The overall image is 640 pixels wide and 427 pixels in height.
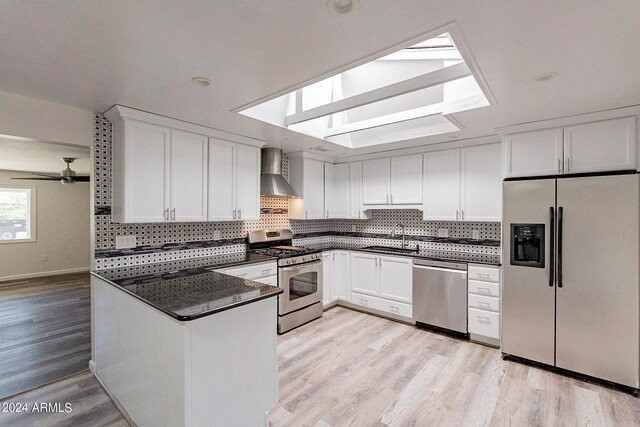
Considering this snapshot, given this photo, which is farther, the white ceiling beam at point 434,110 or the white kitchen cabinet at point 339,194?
the white kitchen cabinet at point 339,194

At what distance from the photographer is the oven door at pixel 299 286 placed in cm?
346

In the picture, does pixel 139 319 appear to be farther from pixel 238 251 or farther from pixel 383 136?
pixel 383 136

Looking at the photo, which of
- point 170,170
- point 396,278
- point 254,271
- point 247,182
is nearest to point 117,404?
point 254,271

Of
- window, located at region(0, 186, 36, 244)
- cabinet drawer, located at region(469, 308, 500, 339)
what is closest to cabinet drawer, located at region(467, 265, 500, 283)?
cabinet drawer, located at region(469, 308, 500, 339)

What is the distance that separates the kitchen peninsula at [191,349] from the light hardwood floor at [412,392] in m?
0.33

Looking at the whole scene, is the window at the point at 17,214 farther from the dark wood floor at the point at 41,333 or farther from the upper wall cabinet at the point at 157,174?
the upper wall cabinet at the point at 157,174

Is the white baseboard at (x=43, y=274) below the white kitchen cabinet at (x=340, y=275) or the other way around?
below

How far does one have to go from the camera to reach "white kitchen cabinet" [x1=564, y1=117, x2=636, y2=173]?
94.9 inches

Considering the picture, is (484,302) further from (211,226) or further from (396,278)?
(211,226)

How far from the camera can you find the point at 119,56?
64.9 inches

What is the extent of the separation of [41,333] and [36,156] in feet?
9.06

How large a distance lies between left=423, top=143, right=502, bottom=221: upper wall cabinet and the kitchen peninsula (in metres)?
2.62

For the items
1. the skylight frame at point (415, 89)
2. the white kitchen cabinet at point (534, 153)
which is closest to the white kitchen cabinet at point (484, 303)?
the white kitchen cabinet at point (534, 153)

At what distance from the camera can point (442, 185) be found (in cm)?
371
